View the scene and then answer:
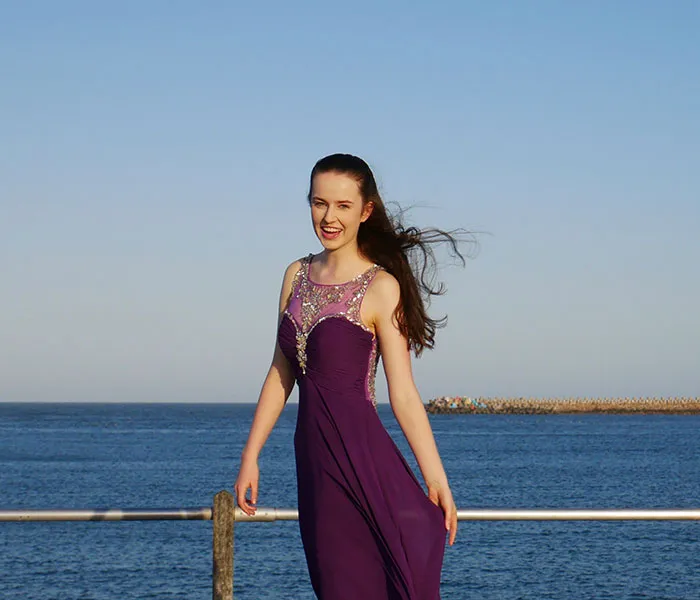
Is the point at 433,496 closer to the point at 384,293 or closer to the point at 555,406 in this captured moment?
the point at 384,293

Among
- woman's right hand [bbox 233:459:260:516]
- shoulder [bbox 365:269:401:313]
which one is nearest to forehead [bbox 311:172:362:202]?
shoulder [bbox 365:269:401:313]

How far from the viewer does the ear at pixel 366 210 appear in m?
3.43

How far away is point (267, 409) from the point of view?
11.5 ft

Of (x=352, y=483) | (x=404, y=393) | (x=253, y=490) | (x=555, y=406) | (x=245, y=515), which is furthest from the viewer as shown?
(x=555, y=406)

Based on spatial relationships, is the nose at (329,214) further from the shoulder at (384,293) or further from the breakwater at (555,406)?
the breakwater at (555,406)

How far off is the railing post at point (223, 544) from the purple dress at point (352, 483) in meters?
0.36

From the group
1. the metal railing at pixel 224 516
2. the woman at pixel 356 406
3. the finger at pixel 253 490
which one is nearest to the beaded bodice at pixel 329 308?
the woman at pixel 356 406

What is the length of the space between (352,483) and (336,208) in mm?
833

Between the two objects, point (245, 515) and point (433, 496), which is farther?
point (245, 515)

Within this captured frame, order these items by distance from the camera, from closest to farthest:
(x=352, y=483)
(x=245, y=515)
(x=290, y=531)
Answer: (x=352, y=483) < (x=245, y=515) < (x=290, y=531)

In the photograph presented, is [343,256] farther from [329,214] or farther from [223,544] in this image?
[223,544]

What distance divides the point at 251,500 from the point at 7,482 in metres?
49.0

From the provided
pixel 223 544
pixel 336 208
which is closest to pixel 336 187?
pixel 336 208

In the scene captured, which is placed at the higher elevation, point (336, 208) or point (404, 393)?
point (336, 208)
